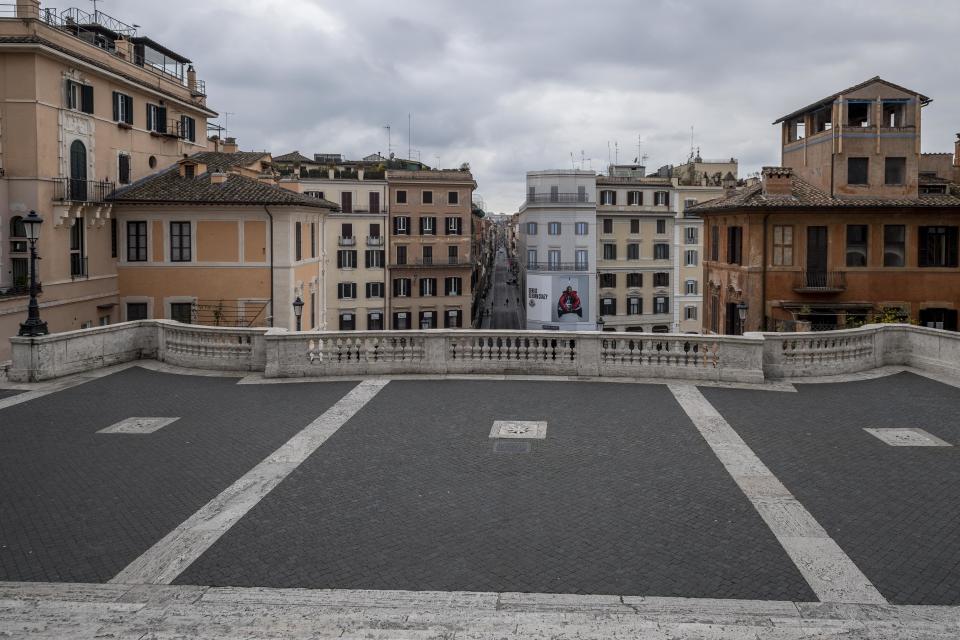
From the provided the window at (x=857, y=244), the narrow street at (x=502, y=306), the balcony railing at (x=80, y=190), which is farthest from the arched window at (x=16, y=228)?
the narrow street at (x=502, y=306)

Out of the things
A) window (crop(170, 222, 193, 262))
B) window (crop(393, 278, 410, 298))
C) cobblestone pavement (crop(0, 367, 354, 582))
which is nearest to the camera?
cobblestone pavement (crop(0, 367, 354, 582))

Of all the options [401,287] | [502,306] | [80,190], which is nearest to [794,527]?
[80,190]

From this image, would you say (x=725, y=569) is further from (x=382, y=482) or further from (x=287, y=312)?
(x=287, y=312)

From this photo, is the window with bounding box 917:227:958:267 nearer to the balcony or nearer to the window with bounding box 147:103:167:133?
the balcony

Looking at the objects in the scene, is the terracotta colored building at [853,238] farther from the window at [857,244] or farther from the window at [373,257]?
the window at [373,257]

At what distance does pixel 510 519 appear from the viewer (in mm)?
9891

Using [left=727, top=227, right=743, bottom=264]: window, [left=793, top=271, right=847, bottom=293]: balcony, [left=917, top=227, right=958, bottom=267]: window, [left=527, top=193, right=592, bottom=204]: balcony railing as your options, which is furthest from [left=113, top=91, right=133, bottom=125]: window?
[left=527, top=193, right=592, bottom=204]: balcony railing

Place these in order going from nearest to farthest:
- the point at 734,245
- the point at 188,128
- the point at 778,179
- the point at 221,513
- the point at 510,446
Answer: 1. the point at 221,513
2. the point at 510,446
3. the point at 778,179
4. the point at 734,245
5. the point at 188,128

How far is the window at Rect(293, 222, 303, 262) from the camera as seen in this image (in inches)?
1558

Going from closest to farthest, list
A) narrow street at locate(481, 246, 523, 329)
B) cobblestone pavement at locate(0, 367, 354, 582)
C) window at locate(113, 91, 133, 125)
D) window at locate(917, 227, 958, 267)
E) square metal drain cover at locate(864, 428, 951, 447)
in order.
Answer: cobblestone pavement at locate(0, 367, 354, 582) → square metal drain cover at locate(864, 428, 951, 447) → window at locate(917, 227, 958, 267) → window at locate(113, 91, 133, 125) → narrow street at locate(481, 246, 523, 329)

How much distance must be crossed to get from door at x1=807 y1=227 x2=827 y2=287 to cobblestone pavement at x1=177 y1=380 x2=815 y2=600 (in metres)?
24.8

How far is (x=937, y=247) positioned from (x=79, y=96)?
39321 mm

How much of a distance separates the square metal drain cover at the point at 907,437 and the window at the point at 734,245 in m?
→ 24.3

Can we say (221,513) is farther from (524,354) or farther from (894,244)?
(894,244)
